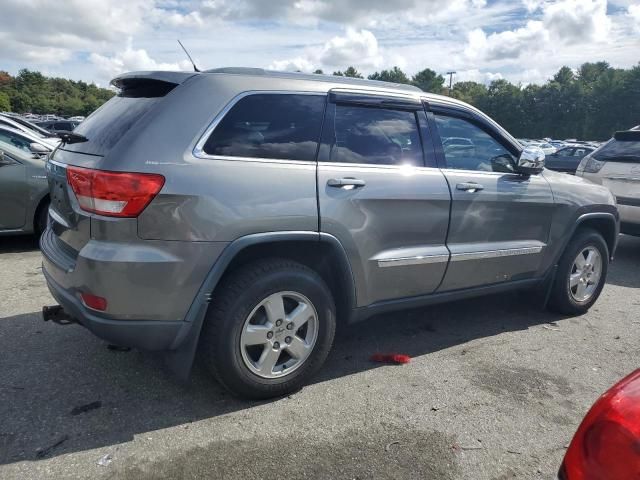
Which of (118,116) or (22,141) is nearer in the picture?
(118,116)

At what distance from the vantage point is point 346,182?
3.23 metres

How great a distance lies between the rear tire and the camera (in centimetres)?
472

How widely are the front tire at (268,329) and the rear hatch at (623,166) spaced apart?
5579 millimetres

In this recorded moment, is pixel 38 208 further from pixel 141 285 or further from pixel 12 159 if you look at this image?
pixel 141 285

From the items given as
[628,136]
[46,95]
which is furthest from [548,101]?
[46,95]

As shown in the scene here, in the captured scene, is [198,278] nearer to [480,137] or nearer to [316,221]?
[316,221]

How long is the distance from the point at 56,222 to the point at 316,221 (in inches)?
61.6

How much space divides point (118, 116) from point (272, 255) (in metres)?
1.21

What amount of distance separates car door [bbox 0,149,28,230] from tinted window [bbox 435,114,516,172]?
5071 millimetres

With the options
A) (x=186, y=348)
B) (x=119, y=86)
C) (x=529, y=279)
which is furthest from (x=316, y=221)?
(x=529, y=279)

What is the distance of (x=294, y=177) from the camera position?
304cm

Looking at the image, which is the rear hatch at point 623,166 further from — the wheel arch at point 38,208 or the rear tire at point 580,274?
the wheel arch at point 38,208

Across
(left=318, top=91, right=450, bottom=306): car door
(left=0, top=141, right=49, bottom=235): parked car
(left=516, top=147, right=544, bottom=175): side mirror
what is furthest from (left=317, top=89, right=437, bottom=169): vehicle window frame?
(left=0, top=141, right=49, bottom=235): parked car

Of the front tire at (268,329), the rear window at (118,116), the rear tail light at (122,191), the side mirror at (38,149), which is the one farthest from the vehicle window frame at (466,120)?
the side mirror at (38,149)
